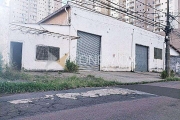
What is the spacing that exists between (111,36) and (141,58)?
698 cm

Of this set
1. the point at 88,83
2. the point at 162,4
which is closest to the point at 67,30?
the point at 88,83

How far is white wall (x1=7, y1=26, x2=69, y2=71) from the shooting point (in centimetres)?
1358

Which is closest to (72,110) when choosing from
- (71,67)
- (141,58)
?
(71,67)

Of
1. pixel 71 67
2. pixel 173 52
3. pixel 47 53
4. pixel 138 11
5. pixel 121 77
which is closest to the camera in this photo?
pixel 121 77

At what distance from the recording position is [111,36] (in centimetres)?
2025

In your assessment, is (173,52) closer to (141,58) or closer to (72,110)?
(141,58)

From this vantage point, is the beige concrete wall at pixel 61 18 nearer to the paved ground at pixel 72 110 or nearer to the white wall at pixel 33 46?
the white wall at pixel 33 46

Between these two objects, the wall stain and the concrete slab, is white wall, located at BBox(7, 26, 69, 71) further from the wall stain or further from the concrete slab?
the concrete slab

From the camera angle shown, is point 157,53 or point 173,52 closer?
point 157,53

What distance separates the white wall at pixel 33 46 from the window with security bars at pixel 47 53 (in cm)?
26

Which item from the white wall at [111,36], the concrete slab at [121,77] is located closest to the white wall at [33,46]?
the white wall at [111,36]

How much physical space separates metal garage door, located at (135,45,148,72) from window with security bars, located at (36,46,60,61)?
40.3 ft

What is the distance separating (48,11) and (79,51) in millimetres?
6389

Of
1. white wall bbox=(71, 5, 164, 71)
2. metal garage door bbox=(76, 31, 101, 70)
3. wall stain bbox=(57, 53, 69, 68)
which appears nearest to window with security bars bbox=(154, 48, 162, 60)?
white wall bbox=(71, 5, 164, 71)
